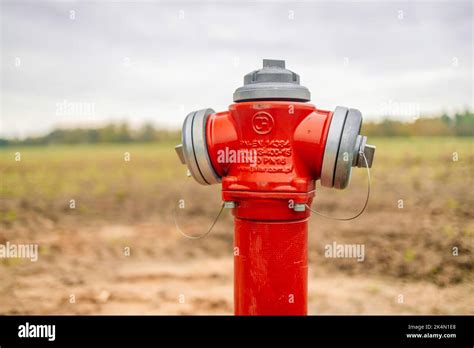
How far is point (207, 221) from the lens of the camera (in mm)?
8219

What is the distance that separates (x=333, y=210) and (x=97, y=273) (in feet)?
14.7

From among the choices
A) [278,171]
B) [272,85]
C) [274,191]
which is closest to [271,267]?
[274,191]

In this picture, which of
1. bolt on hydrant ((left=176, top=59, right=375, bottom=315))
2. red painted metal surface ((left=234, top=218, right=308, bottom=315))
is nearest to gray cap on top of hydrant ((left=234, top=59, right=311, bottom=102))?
bolt on hydrant ((left=176, top=59, right=375, bottom=315))

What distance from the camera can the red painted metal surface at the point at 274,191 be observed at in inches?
95.0

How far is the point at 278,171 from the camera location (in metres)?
2.42

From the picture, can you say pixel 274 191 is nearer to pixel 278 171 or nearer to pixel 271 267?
pixel 278 171

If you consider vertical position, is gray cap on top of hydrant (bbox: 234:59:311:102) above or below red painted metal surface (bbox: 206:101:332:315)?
above

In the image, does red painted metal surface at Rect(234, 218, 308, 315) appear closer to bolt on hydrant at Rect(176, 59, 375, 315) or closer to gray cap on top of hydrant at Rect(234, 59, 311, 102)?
bolt on hydrant at Rect(176, 59, 375, 315)

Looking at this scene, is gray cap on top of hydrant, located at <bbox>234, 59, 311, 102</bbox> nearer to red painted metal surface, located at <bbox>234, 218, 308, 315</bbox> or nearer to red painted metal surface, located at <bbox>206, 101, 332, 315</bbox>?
red painted metal surface, located at <bbox>206, 101, 332, 315</bbox>

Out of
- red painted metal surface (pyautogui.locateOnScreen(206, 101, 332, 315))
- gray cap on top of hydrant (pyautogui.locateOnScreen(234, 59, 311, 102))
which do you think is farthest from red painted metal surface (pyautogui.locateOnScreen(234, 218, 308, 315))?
gray cap on top of hydrant (pyautogui.locateOnScreen(234, 59, 311, 102))

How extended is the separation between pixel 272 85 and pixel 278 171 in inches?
17.2

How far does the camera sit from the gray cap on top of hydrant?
2422 millimetres
